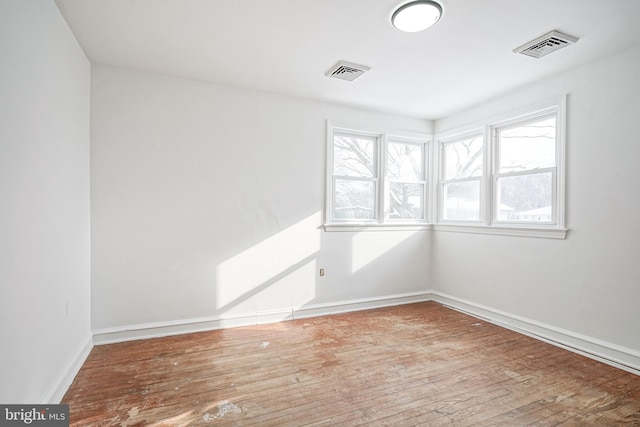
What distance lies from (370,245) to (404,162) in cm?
134

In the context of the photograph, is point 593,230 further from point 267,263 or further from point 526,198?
point 267,263

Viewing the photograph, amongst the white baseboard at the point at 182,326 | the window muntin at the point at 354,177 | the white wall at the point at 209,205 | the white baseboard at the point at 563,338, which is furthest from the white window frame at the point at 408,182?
the white baseboard at the point at 182,326

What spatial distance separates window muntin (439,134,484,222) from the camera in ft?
14.0

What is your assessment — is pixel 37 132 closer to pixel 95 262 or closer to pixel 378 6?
pixel 95 262

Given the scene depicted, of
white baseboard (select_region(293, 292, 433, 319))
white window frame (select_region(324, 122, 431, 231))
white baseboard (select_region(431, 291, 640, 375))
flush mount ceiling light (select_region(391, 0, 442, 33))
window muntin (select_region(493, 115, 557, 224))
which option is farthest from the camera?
white window frame (select_region(324, 122, 431, 231))

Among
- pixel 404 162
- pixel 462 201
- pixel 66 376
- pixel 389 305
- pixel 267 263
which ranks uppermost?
pixel 404 162

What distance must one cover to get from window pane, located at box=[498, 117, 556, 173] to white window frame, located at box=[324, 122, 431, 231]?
1.13 metres

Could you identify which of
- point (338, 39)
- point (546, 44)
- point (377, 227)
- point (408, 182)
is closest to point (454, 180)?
point (408, 182)

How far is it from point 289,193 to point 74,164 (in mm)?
2075

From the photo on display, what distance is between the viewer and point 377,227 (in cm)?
446

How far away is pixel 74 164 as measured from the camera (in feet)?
8.56

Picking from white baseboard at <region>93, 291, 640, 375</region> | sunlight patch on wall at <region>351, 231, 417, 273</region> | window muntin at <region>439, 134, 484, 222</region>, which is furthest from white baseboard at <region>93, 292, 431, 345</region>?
window muntin at <region>439, 134, 484, 222</region>

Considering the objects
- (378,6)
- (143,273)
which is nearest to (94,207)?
(143,273)

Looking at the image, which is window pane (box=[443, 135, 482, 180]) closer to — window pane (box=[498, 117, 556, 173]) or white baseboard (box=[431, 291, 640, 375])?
window pane (box=[498, 117, 556, 173])
